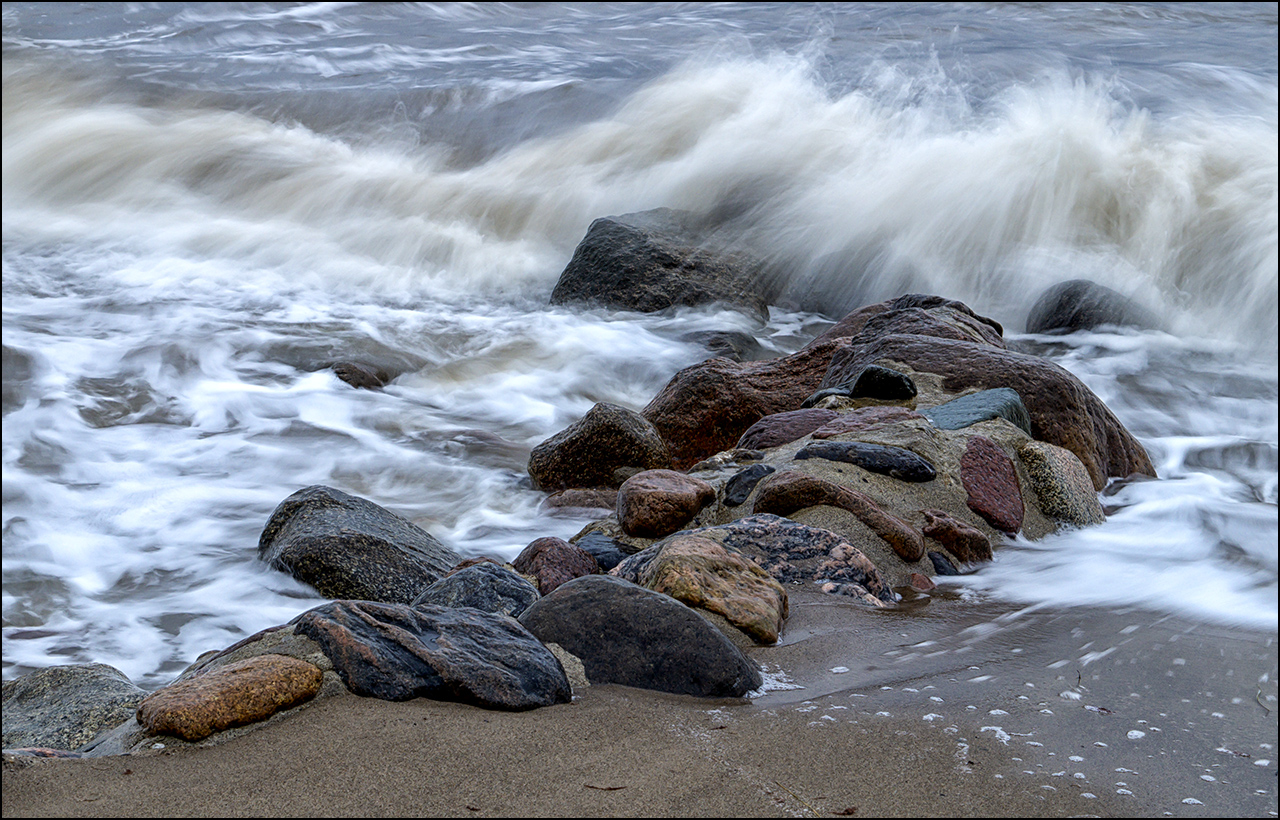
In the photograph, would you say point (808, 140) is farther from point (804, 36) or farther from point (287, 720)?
point (287, 720)

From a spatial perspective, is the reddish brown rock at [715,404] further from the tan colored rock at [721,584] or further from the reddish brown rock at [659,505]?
the tan colored rock at [721,584]

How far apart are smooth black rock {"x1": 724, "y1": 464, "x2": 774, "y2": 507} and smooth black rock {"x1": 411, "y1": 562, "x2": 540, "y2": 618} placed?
3.45 ft

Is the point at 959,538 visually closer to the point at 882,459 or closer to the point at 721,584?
the point at 882,459

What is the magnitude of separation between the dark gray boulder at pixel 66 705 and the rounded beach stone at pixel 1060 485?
332 cm

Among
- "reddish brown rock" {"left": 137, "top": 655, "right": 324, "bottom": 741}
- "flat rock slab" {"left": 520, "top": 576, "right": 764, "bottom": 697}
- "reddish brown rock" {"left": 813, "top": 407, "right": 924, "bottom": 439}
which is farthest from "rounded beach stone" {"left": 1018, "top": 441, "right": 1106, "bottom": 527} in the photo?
"reddish brown rock" {"left": 137, "top": 655, "right": 324, "bottom": 741}

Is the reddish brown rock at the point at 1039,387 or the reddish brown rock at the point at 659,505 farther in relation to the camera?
the reddish brown rock at the point at 1039,387

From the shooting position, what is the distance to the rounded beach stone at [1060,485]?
3941 mm

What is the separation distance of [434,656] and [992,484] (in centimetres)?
253

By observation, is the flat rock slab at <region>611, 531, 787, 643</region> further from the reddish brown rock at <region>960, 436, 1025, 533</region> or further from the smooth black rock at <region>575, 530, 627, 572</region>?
the reddish brown rock at <region>960, 436, 1025, 533</region>

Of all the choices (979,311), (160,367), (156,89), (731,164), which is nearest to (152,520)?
(160,367)

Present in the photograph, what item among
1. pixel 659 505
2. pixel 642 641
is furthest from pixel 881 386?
pixel 642 641

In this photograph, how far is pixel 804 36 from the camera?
15.0 metres

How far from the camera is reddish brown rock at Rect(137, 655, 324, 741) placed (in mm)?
1954

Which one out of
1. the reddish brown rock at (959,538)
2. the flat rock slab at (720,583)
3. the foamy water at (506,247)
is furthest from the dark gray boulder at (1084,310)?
the flat rock slab at (720,583)
